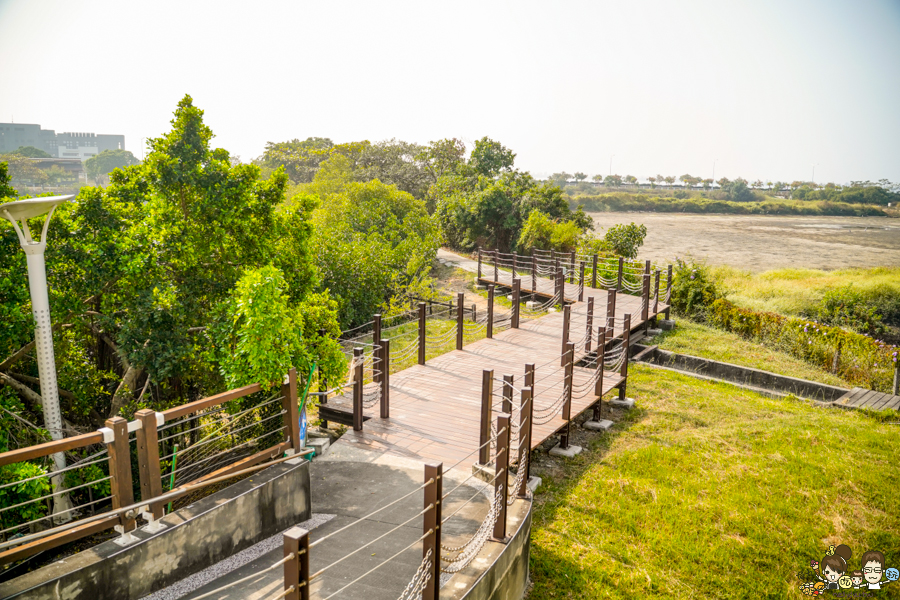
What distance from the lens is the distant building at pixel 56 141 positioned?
80312 millimetres

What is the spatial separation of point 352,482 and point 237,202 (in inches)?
136

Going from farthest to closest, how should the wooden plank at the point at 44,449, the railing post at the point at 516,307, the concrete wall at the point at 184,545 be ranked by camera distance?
1. the railing post at the point at 516,307
2. the concrete wall at the point at 184,545
3. the wooden plank at the point at 44,449

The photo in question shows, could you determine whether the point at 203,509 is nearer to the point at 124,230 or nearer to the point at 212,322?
the point at 212,322

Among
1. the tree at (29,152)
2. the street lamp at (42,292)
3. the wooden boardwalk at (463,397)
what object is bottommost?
the wooden boardwalk at (463,397)

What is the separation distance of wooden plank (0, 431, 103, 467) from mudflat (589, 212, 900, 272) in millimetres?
25552

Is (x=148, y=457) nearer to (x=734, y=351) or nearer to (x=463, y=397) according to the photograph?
(x=463, y=397)

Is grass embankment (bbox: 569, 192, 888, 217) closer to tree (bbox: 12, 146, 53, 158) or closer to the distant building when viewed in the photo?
tree (bbox: 12, 146, 53, 158)

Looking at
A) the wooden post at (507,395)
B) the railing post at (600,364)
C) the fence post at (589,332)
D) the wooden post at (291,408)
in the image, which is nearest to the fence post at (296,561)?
the wooden post at (291,408)

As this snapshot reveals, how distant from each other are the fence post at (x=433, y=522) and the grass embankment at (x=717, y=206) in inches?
3448

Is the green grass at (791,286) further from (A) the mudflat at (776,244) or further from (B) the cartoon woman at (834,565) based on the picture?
(B) the cartoon woman at (834,565)

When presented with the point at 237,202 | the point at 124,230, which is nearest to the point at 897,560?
the point at 237,202

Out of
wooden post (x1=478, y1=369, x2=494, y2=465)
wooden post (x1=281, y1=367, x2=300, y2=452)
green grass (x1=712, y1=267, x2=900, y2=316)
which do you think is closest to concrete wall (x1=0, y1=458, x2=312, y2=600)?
wooden post (x1=281, y1=367, x2=300, y2=452)

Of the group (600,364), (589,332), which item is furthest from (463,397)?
(589,332)
